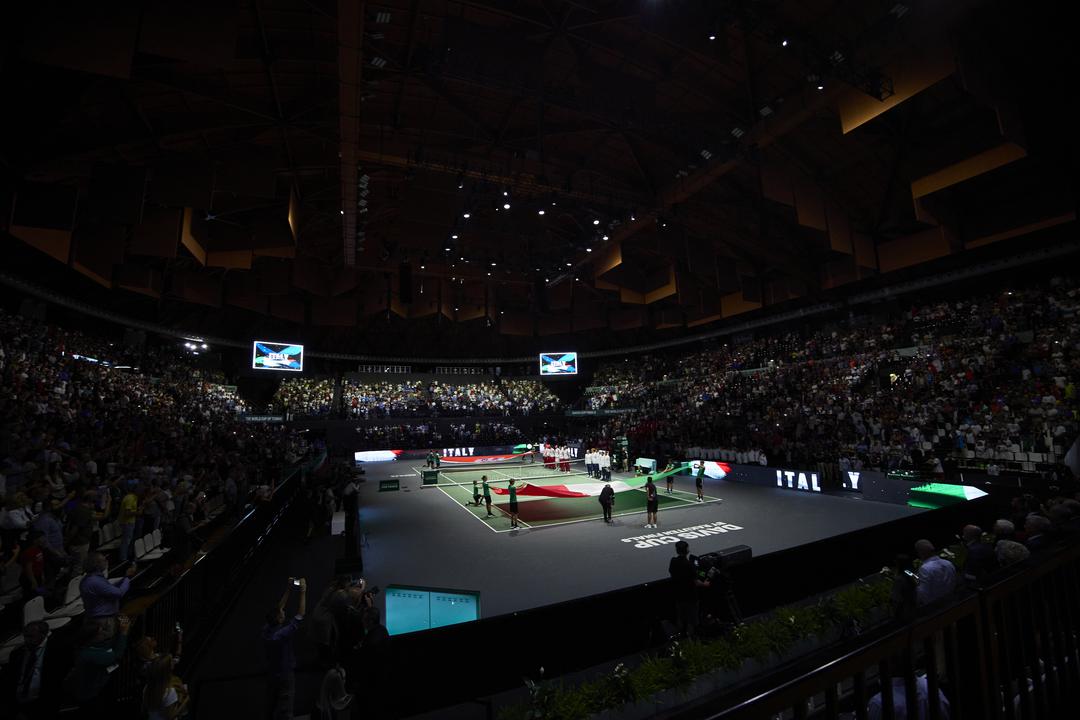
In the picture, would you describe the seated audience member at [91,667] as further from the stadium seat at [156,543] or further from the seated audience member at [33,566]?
the stadium seat at [156,543]

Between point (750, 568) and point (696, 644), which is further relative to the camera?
point (750, 568)

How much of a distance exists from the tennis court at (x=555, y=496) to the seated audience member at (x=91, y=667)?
1071 centimetres

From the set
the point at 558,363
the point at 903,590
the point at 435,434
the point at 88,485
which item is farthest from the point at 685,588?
the point at 435,434

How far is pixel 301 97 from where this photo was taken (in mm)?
14781

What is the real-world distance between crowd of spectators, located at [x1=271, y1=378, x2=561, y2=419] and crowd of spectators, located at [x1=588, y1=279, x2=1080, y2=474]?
16029 mm

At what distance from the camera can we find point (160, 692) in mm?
4219

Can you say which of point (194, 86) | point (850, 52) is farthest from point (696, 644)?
point (194, 86)

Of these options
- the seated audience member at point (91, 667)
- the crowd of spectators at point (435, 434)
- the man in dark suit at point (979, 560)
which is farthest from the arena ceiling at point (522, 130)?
the crowd of spectators at point (435, 434)

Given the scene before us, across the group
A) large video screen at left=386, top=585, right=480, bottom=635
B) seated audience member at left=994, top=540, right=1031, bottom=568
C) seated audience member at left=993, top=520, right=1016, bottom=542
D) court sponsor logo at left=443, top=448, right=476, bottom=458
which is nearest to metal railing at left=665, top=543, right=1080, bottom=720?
seated audience member at left=994, top=540, right=1031, bottom=568

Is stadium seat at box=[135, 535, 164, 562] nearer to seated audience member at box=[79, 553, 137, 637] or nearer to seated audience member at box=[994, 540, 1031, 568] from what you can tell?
seated audience member at box=[79, 553, 137, 637]

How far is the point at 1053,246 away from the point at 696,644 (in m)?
26.3

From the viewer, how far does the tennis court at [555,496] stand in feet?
54.1

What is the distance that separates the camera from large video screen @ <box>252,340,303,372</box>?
33.2 meters

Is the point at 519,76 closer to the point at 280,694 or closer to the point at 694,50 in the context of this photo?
the point at 694,50
